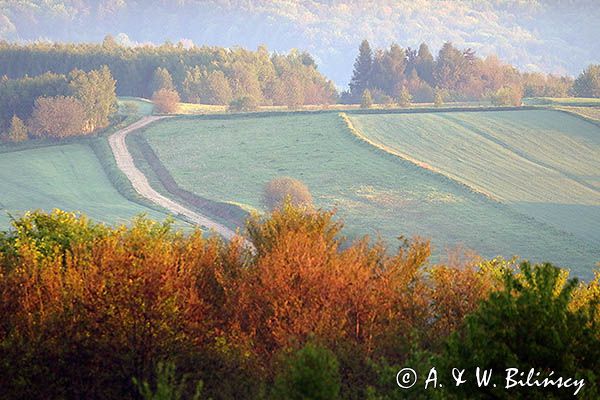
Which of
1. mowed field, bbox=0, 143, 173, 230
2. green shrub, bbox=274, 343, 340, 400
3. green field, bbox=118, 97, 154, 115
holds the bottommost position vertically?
mowed field, bbox=0, 143, 173, 230

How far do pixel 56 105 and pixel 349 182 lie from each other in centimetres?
4569

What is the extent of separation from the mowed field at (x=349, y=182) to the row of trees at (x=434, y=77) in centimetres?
4968

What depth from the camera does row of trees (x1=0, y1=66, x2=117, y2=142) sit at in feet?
311

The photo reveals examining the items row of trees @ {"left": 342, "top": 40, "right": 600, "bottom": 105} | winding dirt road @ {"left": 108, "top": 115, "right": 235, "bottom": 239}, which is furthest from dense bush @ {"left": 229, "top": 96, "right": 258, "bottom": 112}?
row of trees @ {"left": 342, "top": 40, "right": 600, "bottom": 105}

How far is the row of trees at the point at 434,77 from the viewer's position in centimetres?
14062

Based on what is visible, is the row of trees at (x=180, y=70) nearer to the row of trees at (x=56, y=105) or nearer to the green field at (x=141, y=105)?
the green field at (x=141, y=105)

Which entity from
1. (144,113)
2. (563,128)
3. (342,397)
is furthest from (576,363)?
(144,113)

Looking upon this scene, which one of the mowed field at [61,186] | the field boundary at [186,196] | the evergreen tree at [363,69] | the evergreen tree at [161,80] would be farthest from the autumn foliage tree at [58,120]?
the evergreen tree at [363,69]

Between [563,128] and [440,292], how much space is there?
68.1 m

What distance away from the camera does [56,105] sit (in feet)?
→ 314

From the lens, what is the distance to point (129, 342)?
17469 millimetres

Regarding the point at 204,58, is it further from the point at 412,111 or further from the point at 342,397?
the point at 342,397

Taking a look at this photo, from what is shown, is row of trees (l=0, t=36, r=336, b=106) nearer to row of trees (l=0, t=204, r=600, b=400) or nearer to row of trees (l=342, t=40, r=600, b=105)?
row of trees (l=342, t=40, r=600, b=105)

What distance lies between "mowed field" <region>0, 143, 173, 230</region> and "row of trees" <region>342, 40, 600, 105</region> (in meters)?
64.3
